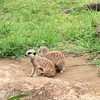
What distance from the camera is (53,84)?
200 inches

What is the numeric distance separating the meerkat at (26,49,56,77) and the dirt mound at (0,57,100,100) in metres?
0.12

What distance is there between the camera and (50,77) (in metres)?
5.61

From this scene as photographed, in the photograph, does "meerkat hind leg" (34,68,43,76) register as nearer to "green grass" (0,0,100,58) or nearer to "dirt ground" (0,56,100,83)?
"dirt ground" (0,56,100,83)

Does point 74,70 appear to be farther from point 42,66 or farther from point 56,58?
point 42,66

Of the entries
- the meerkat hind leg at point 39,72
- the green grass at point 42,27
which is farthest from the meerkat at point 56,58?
the green grass at point 42,27

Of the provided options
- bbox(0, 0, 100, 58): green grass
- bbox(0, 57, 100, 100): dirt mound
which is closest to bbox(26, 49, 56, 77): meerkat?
bbox(0, 57, 100, 100): dirt mound

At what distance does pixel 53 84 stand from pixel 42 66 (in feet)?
2.09

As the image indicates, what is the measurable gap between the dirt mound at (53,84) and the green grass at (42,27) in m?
0.83

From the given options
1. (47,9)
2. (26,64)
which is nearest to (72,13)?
(47,9)

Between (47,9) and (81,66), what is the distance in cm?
399

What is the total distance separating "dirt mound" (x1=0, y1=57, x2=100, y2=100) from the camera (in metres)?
4.90

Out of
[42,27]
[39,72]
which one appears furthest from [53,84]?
[42,27]

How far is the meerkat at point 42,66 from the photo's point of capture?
5.59m

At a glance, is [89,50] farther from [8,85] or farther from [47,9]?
[47,9]
